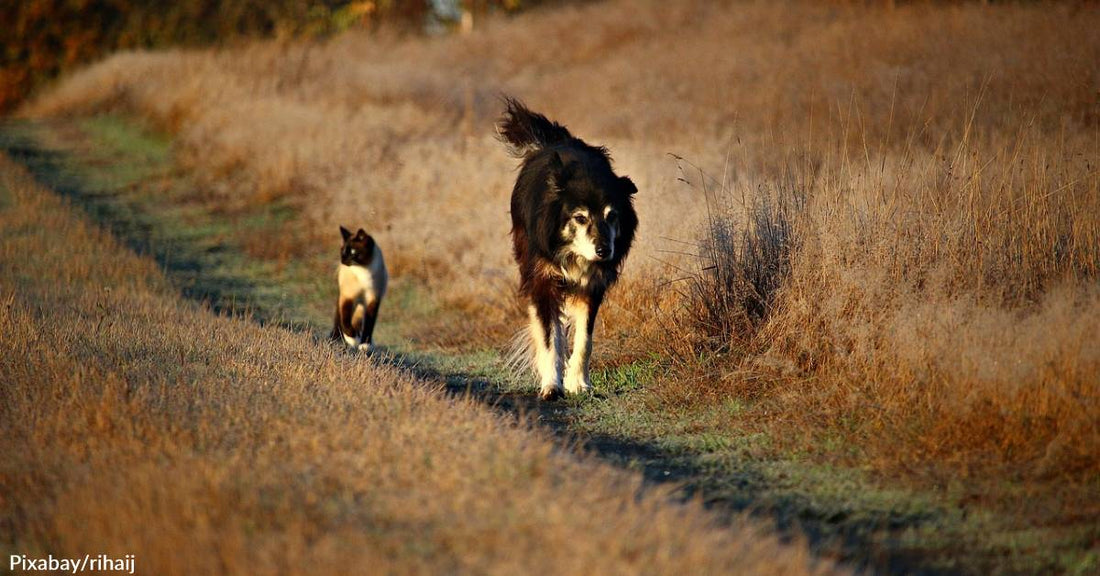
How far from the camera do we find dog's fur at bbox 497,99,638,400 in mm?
6789

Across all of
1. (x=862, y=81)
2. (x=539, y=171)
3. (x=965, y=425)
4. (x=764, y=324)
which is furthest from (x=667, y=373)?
(x=862, y=81)

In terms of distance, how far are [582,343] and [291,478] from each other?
323 cm

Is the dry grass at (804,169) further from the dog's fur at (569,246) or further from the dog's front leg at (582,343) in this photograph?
the dog's fur at (569,246)

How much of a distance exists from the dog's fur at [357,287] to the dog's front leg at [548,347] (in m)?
2.32

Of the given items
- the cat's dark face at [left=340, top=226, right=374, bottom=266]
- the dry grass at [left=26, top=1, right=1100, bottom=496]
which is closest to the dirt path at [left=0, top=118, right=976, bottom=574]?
the dry grass at [left=26, top=1, right=1100, bottom=496]

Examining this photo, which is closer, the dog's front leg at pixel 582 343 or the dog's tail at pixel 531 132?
the dog's front leg at pixel 582 343

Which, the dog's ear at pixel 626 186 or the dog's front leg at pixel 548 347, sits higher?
the dog's ear at pixel 626 186

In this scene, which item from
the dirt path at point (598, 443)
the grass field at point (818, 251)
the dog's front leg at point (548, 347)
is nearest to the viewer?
the dirt path at point (598, 443)

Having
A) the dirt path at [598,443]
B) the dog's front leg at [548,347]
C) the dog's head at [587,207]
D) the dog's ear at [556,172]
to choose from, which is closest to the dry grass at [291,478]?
the dirt path at [598,443]

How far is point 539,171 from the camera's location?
727 centimetres

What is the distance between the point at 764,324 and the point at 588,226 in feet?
4.55

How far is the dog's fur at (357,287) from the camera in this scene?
895 centimetres

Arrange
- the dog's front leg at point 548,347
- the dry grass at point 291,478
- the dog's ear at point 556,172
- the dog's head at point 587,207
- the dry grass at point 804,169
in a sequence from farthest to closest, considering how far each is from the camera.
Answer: the dog's front leg at point 548,347, the dog's ear at point 556,172, the dog's head at point 587,207, the dry grass at point 804,169, the dry grass at point 291,478

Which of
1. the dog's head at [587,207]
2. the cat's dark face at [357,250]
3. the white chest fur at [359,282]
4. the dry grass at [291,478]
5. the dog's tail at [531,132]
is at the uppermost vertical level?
the dog's tail at [531,132]
